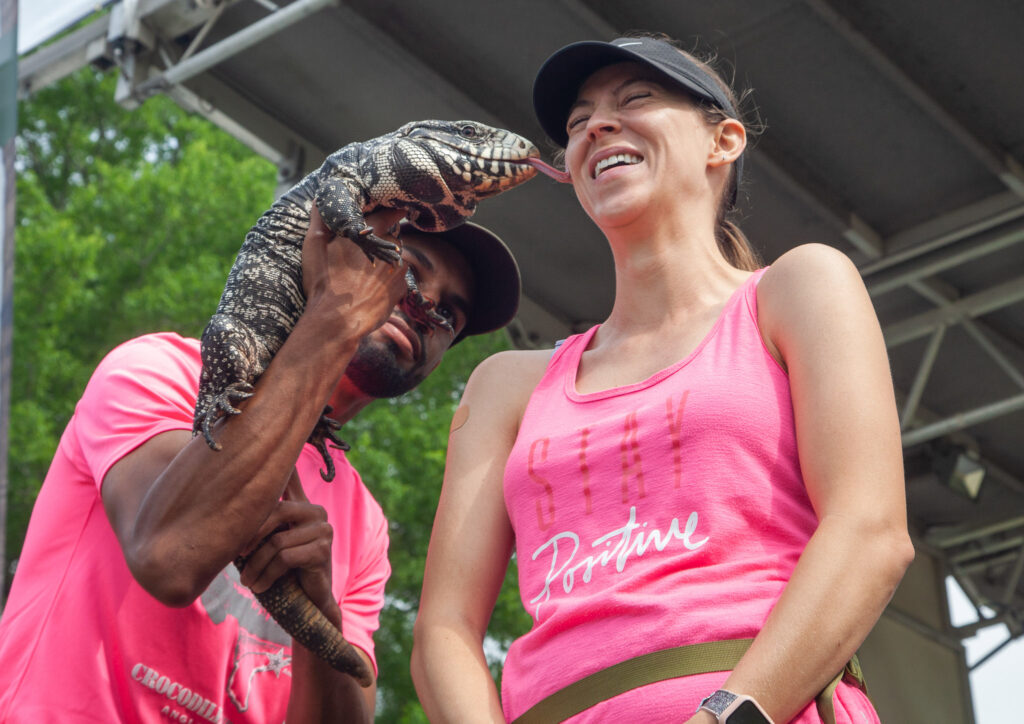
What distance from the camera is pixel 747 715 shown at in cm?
175

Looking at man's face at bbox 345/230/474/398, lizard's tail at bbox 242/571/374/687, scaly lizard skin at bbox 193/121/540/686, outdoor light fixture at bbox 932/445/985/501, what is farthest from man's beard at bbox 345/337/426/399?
outdoor light fixture at bbox 932/445/985/501

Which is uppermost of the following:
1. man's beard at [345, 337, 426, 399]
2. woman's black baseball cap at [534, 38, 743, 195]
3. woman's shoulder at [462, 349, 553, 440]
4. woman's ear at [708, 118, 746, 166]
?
woman's black baseball cap at [534, 38, 743, 195]

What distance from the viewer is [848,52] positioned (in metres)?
6.14

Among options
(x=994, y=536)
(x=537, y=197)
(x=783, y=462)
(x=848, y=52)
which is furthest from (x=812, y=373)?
(x=994, y=536)

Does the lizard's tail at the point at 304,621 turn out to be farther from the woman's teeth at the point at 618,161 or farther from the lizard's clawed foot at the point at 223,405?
the woman's teeth at the point at 618,161

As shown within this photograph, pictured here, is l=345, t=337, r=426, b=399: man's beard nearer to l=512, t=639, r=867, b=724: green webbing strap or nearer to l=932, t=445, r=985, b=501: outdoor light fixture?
l=512, t=639, r=867, b=724: green webbing strap

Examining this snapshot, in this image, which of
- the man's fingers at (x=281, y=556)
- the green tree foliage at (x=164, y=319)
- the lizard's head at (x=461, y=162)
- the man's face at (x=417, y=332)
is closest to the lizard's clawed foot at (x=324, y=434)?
the man's fingers at (x=281, y=556)

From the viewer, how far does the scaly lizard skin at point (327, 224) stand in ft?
7.79

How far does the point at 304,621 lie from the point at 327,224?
2.61 feet

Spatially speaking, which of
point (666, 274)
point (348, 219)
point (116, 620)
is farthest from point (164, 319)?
point (666, 274)

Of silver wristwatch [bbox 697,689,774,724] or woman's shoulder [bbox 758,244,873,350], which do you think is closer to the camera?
silver wristwatch [bbox 697,689,774,724]

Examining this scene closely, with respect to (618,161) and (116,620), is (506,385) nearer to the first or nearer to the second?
(618,161)

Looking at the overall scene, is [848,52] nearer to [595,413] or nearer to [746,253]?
[746,253]

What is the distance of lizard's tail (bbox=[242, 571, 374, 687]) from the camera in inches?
96.1
